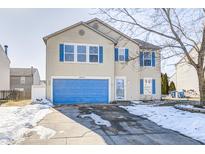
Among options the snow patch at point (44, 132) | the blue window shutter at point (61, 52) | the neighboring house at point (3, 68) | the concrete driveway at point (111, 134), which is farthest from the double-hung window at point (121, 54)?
the neighboring house at point (3, 68)

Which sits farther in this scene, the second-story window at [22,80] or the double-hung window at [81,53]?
the second-story window at [22,80]

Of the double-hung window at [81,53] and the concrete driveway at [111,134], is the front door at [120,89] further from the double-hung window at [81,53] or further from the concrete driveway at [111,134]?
the concrete driveway at [111,134]

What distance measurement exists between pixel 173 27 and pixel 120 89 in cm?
622

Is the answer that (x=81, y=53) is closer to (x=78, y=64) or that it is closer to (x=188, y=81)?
(x=78, y=64)

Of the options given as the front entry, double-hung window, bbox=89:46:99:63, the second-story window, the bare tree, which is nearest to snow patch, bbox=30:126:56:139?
the bare tree

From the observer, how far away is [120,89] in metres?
15.9

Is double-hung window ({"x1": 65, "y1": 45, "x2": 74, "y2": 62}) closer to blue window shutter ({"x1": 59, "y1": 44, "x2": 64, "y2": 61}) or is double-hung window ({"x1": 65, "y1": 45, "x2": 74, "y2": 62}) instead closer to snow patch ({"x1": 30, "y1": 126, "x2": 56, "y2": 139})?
blue window shutter ({"x1": 59, "y1": 44, "x2": 64, "y2": 61})

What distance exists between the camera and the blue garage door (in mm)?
14234

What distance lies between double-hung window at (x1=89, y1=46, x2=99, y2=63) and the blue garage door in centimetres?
135

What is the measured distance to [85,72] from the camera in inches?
580

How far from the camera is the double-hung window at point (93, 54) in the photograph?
1495 centimetres

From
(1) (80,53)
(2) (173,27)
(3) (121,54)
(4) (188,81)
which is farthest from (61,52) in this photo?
(4) (188,81)

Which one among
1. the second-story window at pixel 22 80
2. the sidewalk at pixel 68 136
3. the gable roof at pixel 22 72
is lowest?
the sidewalk at pixel 68 136
